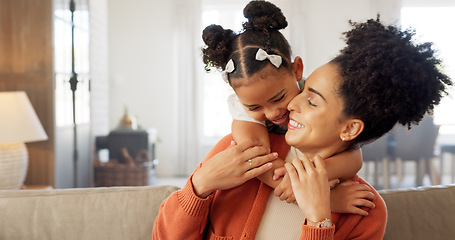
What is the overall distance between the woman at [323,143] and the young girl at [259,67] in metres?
0.04

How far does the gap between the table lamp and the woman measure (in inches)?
81.8

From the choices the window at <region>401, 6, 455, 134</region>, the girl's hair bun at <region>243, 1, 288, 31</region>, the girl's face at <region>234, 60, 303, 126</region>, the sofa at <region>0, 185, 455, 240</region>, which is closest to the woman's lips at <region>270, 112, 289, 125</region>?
the girl's face at <region>234, 60, 303, 126</region>

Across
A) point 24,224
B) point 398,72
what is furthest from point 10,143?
point 398,72

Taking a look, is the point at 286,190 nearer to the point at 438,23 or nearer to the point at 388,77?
the point at 388,77

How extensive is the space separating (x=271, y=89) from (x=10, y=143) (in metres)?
2.39

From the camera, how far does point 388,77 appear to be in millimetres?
1022

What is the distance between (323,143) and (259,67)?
0.77 ft

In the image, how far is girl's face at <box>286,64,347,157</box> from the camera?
1.09 meters

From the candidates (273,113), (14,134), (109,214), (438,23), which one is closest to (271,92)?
(273,113)

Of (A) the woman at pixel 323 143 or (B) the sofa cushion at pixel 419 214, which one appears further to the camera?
(B) the sofa cushion at pixel 419 214

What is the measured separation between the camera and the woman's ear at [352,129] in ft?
3.59

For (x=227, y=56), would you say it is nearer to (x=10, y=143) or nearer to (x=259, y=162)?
(x=259, y=162)

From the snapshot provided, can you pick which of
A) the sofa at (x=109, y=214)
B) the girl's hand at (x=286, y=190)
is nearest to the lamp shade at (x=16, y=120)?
the sofa at (x=109, y=214)

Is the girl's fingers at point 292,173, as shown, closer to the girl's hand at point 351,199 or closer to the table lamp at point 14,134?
the girl's hand at point 351,199
